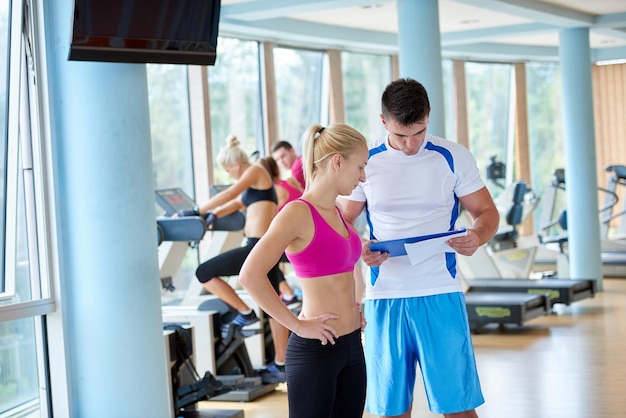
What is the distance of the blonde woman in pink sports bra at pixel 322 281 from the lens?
2311 mm

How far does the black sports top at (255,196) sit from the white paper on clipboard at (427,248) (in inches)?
121

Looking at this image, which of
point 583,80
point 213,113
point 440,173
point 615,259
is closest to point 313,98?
point 213,113

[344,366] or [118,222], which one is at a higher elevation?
[118,222]

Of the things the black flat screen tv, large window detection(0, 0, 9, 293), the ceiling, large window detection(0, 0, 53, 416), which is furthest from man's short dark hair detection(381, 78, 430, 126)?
the ceiling

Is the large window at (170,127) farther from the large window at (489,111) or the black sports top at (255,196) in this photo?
the large window at (489,111)

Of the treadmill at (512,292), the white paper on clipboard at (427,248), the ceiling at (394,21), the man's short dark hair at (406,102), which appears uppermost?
the ceiling at (394,21)

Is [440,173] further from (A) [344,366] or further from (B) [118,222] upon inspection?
(B) [118,222]

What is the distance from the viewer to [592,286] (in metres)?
8.71

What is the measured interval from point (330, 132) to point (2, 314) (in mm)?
1818

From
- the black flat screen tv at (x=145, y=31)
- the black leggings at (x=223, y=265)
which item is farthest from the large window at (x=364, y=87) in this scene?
the black flat screen tv at (x=145, y=31)

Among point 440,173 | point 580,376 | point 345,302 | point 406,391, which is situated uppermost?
point 440,173

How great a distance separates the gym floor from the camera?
482 centimetres

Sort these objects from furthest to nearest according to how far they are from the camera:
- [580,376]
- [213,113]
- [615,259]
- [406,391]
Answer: [615,259]
[213,113]
[580,376]
[406,391]

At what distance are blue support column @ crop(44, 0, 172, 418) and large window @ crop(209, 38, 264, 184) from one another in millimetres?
6097
